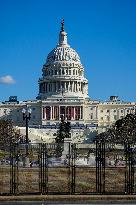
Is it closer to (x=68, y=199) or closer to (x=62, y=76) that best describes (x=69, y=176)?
(x=68, y=199)

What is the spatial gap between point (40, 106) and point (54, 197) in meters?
162

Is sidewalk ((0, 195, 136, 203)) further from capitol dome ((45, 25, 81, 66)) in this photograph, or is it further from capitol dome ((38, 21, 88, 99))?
capitol dome ((45, 25, 81, 66))

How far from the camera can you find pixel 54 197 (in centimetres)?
2438

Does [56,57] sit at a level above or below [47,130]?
above

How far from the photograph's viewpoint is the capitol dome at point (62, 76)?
624 ft

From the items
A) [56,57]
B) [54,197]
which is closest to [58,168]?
[54,197]

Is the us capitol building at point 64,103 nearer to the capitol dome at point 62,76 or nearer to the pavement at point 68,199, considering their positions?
the capitol dome at point 62,76

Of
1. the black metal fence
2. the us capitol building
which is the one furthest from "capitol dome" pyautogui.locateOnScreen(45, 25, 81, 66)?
the black metal fence

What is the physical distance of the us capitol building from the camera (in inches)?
7269

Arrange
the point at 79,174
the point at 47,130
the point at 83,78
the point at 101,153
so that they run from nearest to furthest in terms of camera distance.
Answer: the point at 101,153 → the point at 79,174 → the point at 47,130 → the point at 83,78

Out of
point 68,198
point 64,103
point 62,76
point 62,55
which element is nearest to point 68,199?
point 68,198

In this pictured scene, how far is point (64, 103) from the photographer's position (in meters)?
184

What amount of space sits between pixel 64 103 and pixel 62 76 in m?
10.6

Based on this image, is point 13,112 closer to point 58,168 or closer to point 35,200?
point 58,168
